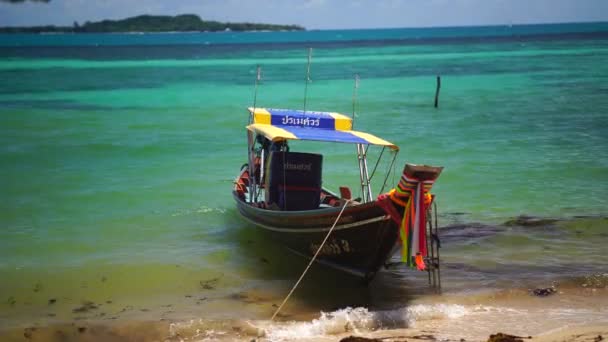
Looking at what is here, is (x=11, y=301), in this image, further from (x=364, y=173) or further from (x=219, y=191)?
(x=219, y=191)

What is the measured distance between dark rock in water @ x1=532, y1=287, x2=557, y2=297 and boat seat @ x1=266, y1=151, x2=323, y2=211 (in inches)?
139

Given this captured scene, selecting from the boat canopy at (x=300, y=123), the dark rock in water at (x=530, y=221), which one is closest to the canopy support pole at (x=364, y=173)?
the boat canopy at (x=300, y=123)

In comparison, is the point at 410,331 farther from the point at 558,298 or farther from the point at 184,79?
the point at 184,79

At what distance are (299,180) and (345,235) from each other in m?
2.14


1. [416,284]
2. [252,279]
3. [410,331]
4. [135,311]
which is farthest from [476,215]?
[135,311]

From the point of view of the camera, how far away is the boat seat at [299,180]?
12.0m

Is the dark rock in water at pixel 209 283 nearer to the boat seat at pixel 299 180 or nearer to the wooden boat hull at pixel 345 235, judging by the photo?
the wooden boat hull at pixel 345 235

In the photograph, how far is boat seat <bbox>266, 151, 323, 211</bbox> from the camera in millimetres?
11953

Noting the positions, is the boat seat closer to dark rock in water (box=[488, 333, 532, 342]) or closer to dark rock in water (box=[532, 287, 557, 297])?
dark rock in water (box=[532, 287, 557, 297])

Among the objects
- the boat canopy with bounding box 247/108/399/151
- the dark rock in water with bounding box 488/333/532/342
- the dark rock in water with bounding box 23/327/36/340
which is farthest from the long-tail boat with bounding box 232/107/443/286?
the dark rock in water with bounding box 23/327/36/340

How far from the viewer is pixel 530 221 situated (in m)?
14.2

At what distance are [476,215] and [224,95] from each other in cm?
2608

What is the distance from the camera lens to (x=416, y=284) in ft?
35.8

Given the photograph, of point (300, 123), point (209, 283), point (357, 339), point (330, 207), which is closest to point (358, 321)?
point (357, 339)
